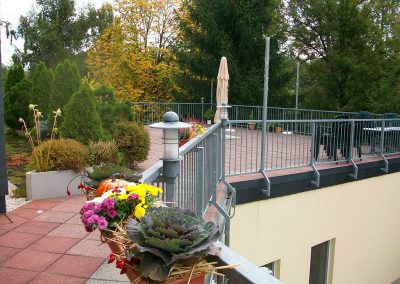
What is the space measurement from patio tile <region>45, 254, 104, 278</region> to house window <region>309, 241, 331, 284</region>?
554 cm

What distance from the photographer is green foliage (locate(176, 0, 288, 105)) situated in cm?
1914

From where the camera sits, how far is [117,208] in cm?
228

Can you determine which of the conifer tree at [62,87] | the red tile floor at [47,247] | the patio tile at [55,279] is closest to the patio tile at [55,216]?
the red tile floor at [47,247]

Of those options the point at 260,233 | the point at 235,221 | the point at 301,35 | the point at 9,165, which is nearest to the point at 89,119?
the point at 9,165

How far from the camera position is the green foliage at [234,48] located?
1914 centimetres

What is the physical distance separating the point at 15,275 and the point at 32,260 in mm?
317

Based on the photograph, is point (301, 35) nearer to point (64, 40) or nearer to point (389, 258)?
point (389, 258)

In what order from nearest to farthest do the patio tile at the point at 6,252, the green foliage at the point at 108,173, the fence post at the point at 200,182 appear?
the green foliage at the point at 108,173, the fence post at the point at 200,182, the patio tile at the point at 6,252

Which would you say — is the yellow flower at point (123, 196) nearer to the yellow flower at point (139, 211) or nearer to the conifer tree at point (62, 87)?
the yellow flower at point (139, 211)

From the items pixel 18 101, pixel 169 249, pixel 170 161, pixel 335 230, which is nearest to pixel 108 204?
pixel 170 161

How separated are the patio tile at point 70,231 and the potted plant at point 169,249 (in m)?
2.79

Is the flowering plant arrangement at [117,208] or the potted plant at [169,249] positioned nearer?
the potted plant at [169,249]

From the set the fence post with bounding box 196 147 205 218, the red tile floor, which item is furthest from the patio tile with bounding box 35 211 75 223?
the fence post with bounding box 196 147 205 218

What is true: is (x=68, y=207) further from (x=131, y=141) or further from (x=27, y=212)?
(x=131, y=141)
